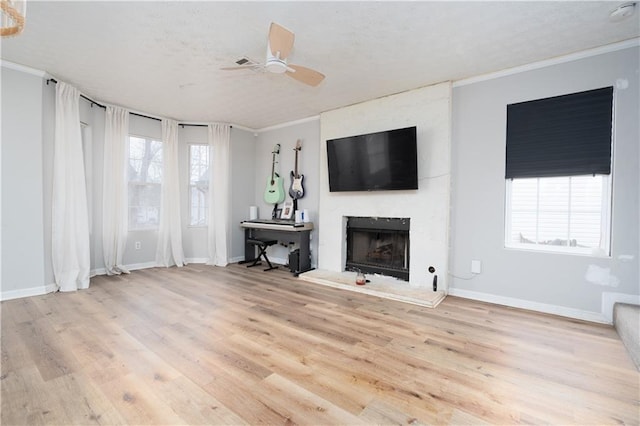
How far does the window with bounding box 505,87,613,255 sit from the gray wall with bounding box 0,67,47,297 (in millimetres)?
5361

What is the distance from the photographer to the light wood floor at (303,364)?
4.91 ft

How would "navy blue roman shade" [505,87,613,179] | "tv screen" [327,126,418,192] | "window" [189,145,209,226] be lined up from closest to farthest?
"navy blue roman shade" [505,87,613,179] < "tv screen" [327,126,418,192] < "window" [189,145,209,226]

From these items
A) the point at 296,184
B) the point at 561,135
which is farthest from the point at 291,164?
the point at 561,135

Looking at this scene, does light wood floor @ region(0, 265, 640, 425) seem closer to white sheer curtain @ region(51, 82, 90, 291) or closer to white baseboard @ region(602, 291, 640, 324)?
white baseboard @ region(602, 291, 640, 324)

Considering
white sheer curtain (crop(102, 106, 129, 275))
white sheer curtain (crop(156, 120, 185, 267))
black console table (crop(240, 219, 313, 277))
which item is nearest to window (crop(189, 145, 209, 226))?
white sheer curtain (crop(156, 120, 185, 267))

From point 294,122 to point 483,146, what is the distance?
10.1 ft

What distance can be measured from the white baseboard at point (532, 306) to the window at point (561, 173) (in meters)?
0.58

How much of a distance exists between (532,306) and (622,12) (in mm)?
2643

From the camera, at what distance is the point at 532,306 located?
9.86ft

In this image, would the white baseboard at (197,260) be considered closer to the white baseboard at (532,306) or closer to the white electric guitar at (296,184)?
the white electric guitar at (296,184)

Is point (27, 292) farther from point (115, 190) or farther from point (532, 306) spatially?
point (532, 306)

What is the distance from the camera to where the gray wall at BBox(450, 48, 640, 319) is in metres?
2.60

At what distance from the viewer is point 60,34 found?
100.0 inches

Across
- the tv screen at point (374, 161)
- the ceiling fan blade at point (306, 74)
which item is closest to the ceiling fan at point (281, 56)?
the ceiling fan blade at point (306, 74)
